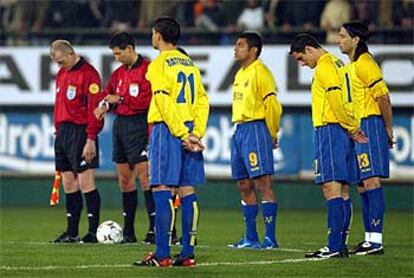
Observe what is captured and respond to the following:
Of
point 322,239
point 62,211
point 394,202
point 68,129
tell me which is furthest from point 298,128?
point 68,129

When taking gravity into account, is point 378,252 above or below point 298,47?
below

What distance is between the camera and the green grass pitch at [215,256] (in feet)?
46.0

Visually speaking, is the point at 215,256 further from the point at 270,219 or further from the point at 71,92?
the point at 71,92

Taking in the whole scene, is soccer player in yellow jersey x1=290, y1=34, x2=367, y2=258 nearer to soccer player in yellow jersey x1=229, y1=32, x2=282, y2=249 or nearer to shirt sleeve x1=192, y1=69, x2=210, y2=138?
soccer player in yellow jersey x1=229, y1=32, x2=282, y2=249

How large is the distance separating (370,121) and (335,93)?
1.23 metres

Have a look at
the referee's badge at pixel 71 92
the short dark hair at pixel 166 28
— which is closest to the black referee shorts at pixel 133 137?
the referee's badge at pixel 71 92

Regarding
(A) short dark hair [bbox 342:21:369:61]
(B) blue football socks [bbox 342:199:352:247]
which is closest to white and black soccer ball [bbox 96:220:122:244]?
(B) blue football socks [bbox 342:199:352:247]

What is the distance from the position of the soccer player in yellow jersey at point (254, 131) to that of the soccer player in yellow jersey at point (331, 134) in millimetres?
1469

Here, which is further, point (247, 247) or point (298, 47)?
point (247, 247)

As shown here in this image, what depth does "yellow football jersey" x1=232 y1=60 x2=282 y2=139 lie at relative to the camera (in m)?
17.2

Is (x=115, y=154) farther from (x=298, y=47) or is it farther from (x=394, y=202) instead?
(x=394, y=202)

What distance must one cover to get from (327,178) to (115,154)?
3.26 metres

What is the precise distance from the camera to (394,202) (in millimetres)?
25328

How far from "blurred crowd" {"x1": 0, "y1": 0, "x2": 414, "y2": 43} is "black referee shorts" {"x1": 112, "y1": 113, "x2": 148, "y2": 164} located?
339 inches
